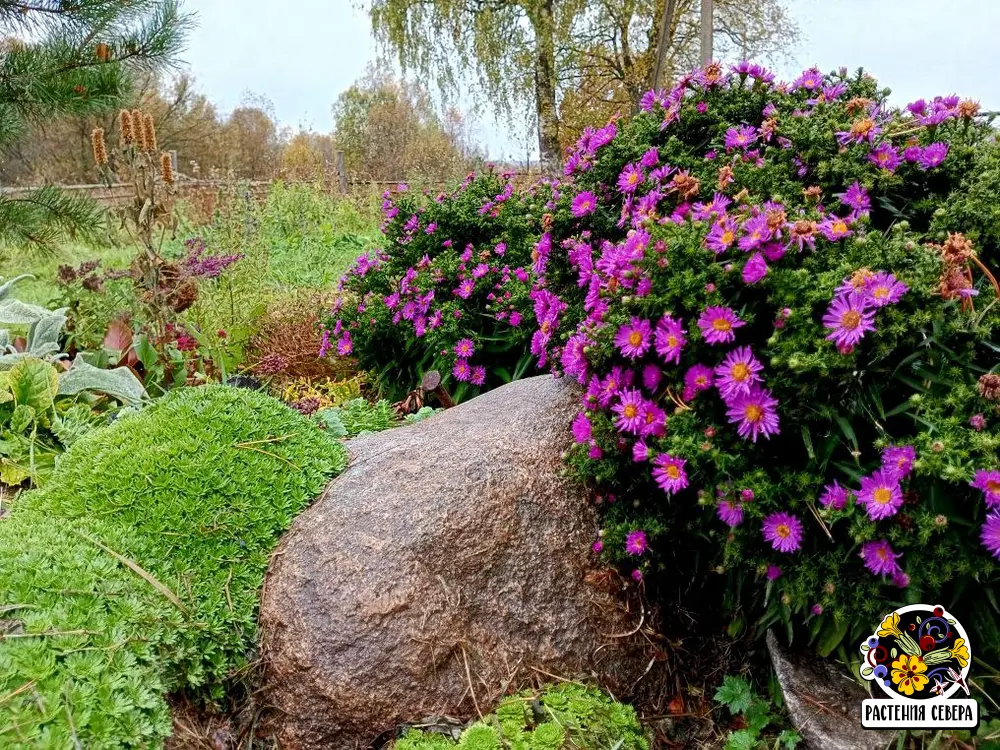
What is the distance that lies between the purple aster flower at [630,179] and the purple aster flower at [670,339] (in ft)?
2.20

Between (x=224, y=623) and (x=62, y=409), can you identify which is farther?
(x=62, y=409)

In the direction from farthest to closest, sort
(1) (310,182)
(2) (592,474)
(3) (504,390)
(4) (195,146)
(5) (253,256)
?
(4) (195,146) → (1) (310,182) → (5) (253,256) → (3) (504,390) → (2) (592,474)

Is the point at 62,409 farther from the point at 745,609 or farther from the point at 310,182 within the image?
the point at 310,182

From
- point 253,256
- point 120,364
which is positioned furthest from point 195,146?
point 120,364

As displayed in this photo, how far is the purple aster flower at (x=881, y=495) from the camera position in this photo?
1373 mm

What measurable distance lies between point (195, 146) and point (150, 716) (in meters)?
20.8

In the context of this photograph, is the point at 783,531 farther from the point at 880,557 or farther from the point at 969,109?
the point at 969,109

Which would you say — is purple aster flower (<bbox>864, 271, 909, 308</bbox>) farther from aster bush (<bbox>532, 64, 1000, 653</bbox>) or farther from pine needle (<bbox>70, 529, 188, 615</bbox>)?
pine needle (<bbox>70, 529, 188, 615</bbox>)

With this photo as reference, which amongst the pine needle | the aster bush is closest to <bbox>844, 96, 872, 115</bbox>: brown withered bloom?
the aster bush

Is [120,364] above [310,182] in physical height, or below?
below

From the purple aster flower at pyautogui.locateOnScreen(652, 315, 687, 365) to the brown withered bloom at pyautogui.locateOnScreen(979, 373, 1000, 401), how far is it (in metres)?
0.56

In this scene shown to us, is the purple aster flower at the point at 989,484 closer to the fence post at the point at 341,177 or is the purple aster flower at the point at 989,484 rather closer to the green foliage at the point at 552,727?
the green foliage at the point at 552,727

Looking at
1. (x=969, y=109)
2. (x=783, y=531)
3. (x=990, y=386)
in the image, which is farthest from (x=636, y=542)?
(x=969, y=109)

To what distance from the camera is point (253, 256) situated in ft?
17.8
